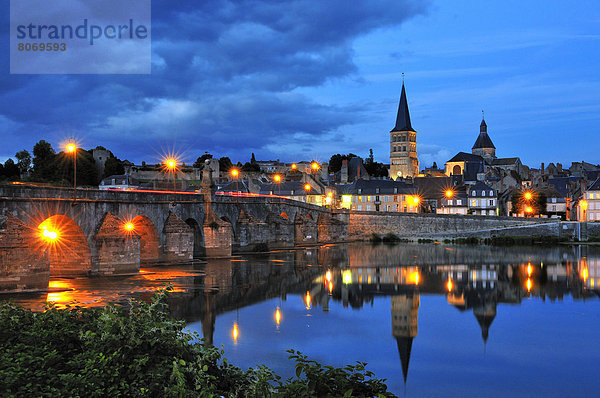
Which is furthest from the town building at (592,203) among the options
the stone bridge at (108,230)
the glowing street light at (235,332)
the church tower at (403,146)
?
the glowing street light at (235,332)

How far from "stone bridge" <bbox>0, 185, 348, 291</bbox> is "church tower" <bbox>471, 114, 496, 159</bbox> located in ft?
362

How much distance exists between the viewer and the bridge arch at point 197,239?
37.3 metres

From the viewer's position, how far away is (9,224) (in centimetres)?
2191

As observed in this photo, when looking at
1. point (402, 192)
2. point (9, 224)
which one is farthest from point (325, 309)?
point (402, 192)

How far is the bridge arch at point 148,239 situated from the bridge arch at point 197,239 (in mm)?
4216

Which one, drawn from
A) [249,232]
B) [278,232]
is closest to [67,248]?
[249,232]

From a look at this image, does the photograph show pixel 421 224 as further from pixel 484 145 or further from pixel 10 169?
pixel 484 145

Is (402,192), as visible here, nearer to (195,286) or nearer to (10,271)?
(195,286)

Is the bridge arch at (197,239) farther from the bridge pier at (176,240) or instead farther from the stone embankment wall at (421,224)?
the stone embankment wall at (421,224)

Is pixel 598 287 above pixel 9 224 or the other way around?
the other way around

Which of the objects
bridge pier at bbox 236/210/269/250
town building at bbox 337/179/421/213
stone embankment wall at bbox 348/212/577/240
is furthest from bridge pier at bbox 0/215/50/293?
town building at bbox 337/179/421/213

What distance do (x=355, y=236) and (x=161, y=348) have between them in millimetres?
60699

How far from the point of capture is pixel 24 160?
8956cm

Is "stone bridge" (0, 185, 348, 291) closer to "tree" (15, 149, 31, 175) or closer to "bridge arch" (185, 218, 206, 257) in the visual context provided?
"bridge arch" (185, 218, 206, 257)
